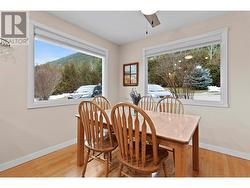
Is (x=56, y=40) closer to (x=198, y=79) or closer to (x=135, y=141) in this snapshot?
(x=135, y=141)

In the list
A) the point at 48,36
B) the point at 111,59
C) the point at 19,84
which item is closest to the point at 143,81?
the point at 111,59

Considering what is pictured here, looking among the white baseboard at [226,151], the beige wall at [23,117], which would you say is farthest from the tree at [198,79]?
the beige wall at [23,117]

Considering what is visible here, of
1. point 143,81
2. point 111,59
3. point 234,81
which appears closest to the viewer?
point 234,81

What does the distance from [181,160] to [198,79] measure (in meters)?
2.10

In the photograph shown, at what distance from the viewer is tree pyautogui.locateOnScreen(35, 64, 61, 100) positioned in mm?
2346

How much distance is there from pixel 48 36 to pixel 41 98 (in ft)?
3.33

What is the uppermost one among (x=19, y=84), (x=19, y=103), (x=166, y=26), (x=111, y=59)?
(x=166, y=26)

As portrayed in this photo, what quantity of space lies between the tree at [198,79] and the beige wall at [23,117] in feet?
7.95

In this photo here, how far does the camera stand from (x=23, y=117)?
2.08 m

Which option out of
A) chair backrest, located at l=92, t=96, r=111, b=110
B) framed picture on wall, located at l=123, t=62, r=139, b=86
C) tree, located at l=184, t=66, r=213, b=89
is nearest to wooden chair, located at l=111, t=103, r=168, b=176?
chair backrest, located at l=92, t=96, r=111, b=110

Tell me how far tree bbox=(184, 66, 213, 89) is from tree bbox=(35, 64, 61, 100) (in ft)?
8.21

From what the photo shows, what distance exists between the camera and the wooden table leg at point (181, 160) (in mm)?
1099

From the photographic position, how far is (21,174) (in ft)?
5.90
